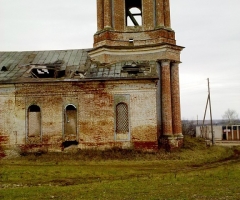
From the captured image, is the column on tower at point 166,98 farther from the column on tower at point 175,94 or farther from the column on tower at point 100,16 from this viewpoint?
the column on tower at point 100,16

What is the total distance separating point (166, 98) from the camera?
20.6m

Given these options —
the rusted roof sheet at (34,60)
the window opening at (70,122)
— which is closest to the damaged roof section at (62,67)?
the rusted roof sheet at (34,60)

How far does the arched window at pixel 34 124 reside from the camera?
768 inches

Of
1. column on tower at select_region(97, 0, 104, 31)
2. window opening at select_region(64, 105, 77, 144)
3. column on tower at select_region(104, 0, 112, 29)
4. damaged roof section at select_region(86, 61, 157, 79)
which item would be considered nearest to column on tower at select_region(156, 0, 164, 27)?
damaged roof section at select_region(86, 61, 157, 79)

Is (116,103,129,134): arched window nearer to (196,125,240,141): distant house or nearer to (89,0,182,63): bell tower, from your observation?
(89,0,182,63): bell tower

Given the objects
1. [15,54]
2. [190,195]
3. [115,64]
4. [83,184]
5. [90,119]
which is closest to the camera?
[190,195]

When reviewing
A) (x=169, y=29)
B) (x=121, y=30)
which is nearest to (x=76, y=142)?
(x=121, y=30)

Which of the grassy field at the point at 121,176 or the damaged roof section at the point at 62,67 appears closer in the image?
the grassy field at the point at 121,176

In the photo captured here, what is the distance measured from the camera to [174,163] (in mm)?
16344

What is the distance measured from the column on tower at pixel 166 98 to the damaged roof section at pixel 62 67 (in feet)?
2.79

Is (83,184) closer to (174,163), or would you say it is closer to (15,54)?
(174,163)

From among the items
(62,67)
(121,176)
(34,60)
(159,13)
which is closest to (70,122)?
(62,67)

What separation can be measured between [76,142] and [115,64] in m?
5.38

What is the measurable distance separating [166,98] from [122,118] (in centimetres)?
334
